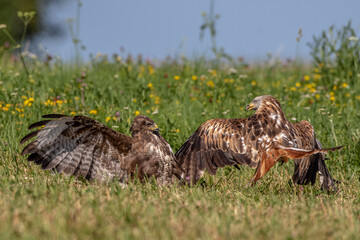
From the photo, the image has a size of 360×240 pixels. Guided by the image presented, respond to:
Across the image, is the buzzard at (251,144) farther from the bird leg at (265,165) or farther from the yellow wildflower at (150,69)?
the yellow wildflower at (150,69)

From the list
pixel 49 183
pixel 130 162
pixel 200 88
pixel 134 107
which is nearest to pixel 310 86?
pixel 200 88

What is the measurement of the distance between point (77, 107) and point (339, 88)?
5.28 m

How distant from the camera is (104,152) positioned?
5.58 meters

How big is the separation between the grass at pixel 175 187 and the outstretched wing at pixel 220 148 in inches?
10.2

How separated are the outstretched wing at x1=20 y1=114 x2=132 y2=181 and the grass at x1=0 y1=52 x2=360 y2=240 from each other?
181mm

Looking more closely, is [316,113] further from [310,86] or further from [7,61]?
[7,61]

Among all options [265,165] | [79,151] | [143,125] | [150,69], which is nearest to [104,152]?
[79,151]

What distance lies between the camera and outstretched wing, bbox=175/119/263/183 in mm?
5500

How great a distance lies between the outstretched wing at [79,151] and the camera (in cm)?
551

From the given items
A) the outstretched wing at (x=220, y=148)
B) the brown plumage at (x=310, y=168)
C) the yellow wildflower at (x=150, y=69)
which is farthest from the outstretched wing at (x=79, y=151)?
the yellow wildflower at (x=150, y=69)

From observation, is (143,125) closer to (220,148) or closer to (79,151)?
(79,151)

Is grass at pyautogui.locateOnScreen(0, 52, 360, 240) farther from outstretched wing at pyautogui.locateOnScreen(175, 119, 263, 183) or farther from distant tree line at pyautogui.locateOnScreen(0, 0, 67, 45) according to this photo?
distant tree line at pyautogui.locateOnScreen(0, 0, 67, 45)

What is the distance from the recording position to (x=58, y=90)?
30.0ft

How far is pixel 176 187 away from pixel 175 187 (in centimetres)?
10
